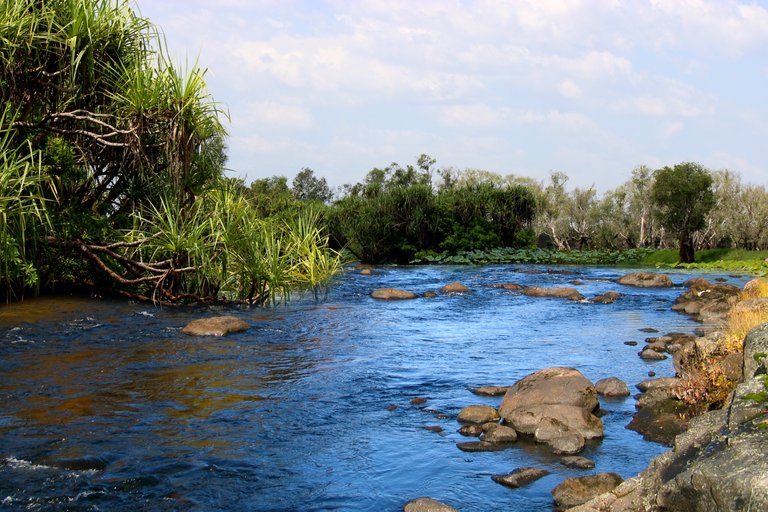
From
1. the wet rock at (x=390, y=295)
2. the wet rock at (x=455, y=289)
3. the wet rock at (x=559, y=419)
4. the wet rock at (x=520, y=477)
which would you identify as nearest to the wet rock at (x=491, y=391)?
the wet rock at (x=559, y=419)

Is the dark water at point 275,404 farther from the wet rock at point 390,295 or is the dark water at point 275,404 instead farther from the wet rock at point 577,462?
the wet rock at point 390,295

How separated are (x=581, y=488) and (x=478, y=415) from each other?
101 inches

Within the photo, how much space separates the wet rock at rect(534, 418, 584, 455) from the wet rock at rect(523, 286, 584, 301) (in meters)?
13.8

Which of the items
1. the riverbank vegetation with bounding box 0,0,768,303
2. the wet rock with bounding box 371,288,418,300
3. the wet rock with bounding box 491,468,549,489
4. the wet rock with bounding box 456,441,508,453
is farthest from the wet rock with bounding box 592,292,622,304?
the wet rock with bounding box 491,468,549,489

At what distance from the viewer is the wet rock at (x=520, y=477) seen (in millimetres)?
6684

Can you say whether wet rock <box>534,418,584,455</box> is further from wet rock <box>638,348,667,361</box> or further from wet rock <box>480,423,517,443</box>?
wet rock <box>638,348,667,361</box>

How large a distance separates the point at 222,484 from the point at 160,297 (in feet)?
33.4

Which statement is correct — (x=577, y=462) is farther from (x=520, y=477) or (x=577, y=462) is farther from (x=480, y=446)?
(x=480, y=446)

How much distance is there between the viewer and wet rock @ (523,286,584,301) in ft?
71.4

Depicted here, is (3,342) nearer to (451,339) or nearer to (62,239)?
(62,239)

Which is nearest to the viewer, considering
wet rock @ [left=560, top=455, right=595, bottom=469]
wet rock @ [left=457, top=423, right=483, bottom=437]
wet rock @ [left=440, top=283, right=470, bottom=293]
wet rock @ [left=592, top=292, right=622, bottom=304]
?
wet rock @ [left=560, top=455, right=595, bottom=469]

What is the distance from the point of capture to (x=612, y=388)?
9945mm

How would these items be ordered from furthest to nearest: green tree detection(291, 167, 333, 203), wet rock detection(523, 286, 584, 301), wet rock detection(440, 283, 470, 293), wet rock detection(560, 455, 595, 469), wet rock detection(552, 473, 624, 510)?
green tree detection(291, 167, 333, 203) → wet rock detection(440, 283, 470, 293) → wet rock detection(523, 286, 584, 301) → wet rock detection(560, 455, 595, 469) → wet rock detection(552, 473, 624, 510)

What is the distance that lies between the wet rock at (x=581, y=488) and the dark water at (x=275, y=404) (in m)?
0.14
